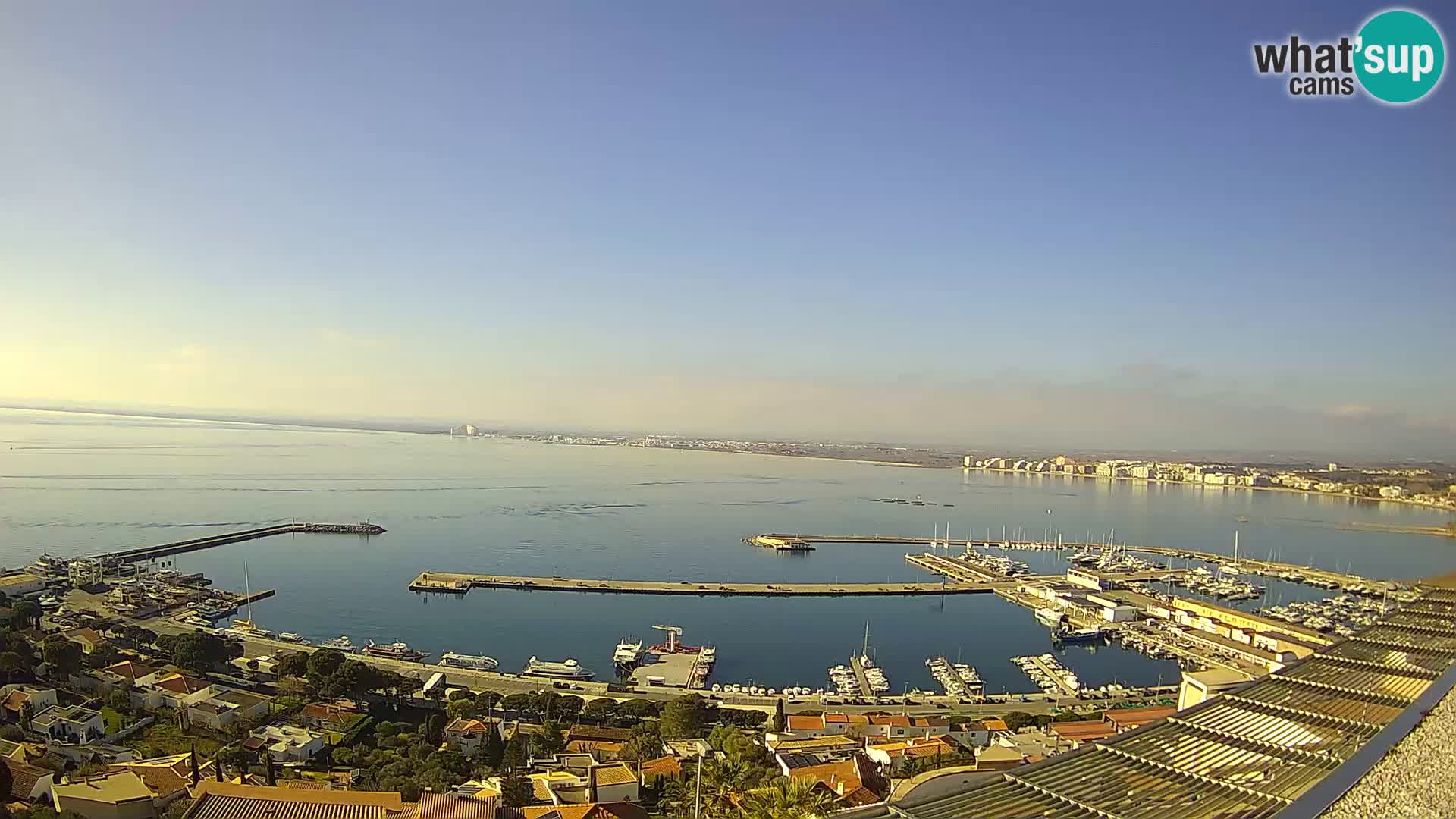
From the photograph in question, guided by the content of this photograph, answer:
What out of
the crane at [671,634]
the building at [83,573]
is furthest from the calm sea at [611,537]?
the building at [83,573]

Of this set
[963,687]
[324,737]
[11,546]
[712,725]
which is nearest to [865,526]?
[963,687]

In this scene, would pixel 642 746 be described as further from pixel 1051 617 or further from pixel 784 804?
pixel 1051 617

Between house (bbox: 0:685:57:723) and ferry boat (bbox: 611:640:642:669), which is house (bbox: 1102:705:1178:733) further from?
house (bbox: 0:685:57:723)

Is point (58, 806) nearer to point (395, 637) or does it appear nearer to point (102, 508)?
point (395, 637)

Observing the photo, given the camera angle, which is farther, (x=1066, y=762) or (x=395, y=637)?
(x=395, y=637)

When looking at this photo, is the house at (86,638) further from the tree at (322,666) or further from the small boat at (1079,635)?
the small boat at (1079,635)

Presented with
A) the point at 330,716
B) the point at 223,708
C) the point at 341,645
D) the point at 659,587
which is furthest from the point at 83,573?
the point at 659,587
